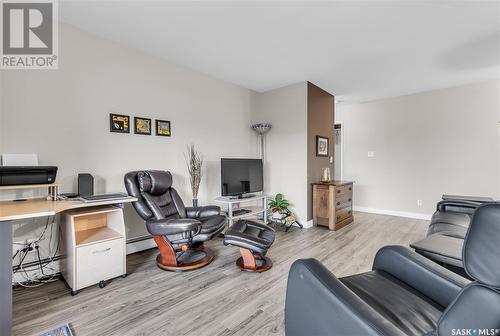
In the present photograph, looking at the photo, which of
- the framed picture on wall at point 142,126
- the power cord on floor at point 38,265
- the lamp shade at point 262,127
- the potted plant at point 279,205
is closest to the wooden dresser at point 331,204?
the potted plant at point 279,205

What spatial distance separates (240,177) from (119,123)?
1.89 metres

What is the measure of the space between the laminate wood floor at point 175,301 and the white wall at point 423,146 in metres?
2.68

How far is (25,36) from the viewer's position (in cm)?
220

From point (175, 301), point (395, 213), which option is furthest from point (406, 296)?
point (395, 213)

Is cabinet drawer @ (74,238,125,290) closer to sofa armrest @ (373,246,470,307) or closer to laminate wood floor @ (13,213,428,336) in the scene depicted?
laminate wood floor @ (13,213,428,336)

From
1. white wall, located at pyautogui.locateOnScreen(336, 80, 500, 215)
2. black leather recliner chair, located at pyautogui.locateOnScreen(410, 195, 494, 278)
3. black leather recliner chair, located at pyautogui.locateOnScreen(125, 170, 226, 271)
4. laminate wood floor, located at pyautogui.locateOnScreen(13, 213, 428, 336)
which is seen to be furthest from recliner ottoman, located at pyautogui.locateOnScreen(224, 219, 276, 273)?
white wall, located at pyautogui.locateOnScreen(336, 80, 500, 215)

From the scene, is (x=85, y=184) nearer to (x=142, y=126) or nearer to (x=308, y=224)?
(x=142, y=126)

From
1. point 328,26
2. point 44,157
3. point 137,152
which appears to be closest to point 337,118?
point 328,26

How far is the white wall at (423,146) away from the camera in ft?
13.2

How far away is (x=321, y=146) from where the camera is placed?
438cm

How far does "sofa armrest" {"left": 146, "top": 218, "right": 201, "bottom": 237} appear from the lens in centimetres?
224

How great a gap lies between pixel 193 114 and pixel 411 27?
2900 millimetres

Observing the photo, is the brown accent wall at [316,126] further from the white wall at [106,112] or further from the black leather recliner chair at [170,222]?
the black leather recliner chair at [170,222]

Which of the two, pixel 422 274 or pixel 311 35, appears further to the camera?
pixel 311 35
